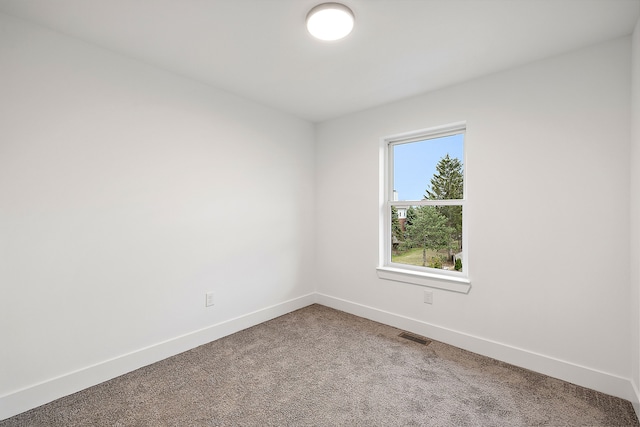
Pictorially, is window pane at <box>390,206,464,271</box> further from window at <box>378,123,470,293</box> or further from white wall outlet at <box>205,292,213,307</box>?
white wall outlet at <box>205,292,213,307</box>

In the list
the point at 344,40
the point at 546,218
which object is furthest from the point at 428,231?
the point at 344,40

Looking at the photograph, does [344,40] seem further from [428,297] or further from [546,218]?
[428,297]

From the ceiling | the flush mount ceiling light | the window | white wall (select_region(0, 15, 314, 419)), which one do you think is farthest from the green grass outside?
the flush mount ceiling light

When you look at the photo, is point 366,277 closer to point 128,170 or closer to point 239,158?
point 239,158

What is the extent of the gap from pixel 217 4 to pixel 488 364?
10.3ft

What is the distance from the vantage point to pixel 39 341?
6.06ft

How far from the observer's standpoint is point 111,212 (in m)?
2.14

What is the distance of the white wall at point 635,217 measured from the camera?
5.68 ft

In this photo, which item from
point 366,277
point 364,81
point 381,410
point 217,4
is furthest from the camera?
point 366,277

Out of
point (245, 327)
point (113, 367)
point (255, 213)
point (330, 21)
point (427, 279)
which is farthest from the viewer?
point (255, 213)

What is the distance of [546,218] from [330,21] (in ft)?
6.80

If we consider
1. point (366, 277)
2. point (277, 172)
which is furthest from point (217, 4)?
point (366, 277)

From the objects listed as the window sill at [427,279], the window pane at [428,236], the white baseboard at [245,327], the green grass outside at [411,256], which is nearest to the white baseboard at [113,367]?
the white baseboard at [245,327]

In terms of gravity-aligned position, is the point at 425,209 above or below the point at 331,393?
above
